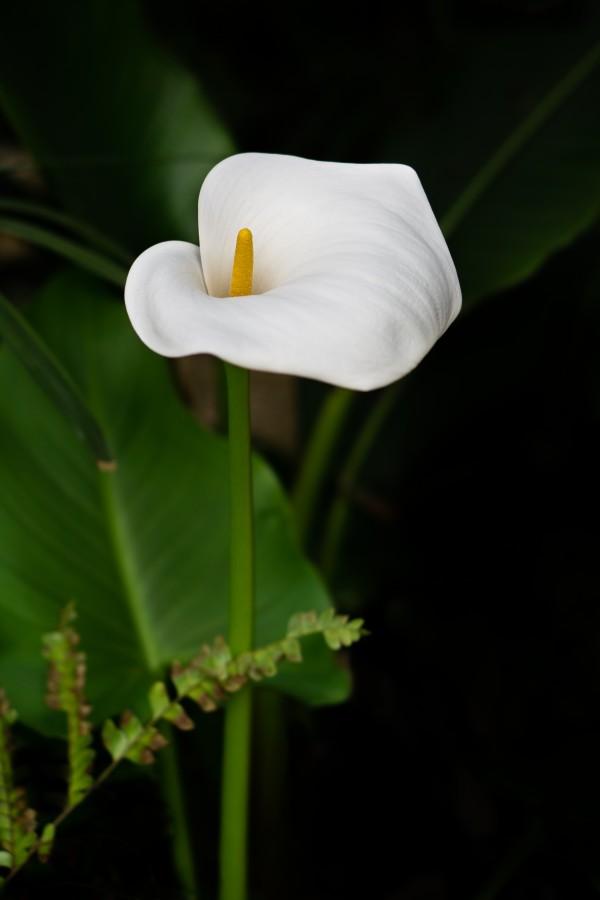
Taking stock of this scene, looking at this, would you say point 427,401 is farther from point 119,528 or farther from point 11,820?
point 11,820

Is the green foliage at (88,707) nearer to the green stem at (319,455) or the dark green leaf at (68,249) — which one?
the dark green leaf at (68,249)

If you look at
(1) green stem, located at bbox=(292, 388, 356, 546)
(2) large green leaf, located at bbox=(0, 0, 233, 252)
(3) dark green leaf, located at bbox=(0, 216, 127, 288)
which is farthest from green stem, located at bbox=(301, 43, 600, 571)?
(3) dark green leaf, located at bbox=(0, 216, 127, 288)

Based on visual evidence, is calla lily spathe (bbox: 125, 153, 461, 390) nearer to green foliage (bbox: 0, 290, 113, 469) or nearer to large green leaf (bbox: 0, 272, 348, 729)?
green foliage (bbox: 0, 290, 113, 469)

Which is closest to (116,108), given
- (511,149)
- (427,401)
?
(511,149)

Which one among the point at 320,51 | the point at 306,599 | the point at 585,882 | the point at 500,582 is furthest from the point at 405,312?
the point at 320,51

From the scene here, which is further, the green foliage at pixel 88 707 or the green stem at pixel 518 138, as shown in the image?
the green stem at pixel 518 138

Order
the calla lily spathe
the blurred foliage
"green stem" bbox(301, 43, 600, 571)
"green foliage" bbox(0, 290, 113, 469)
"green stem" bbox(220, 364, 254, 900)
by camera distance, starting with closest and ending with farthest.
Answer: the calla lily spathe
"green stem" bbox(220, 364, 254, 900)
"green foliage" bbox(0, 290, 113, 469)
the blurred foliage
"green stem" bbox(301, 43, 600, 571)

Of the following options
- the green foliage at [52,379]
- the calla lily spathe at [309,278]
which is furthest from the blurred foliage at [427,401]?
the calla lily spathe at [309,278]

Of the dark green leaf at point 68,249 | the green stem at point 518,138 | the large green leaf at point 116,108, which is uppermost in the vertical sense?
the large green leaf at point 116,108
